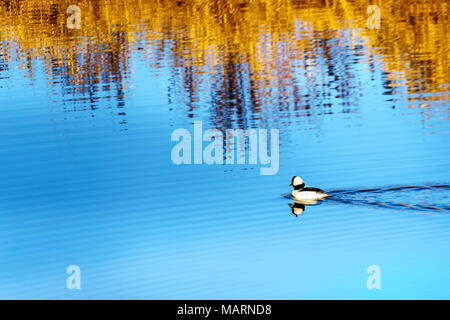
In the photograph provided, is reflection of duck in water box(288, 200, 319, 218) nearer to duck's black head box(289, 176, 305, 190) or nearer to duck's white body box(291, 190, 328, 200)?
duck's white body box(291, 190, 328, 200)

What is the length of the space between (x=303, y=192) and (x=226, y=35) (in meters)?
13.5

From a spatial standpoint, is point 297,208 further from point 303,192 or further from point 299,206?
point 303,192

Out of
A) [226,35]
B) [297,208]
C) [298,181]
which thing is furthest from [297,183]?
[226,35]

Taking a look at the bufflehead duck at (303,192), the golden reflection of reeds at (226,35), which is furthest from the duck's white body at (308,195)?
the golden reflection of reeds at (226,35)

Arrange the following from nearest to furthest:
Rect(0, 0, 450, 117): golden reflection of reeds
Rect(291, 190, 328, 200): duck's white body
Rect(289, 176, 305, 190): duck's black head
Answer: Rect(291, 190, 328, 200): duck's white body < Rect(289, 176, 305, 190): duck's black head < Rect(0, 0, 450, 117): golden reflection of reeds

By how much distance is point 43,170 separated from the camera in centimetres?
1509

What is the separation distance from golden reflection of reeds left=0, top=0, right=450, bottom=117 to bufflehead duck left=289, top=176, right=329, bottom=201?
5.74 m

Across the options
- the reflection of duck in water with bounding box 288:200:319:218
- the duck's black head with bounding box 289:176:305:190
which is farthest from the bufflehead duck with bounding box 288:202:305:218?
the duck's black head with bounding box 289:176:305:190

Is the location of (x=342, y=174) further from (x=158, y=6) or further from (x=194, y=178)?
(x=158, y=6)

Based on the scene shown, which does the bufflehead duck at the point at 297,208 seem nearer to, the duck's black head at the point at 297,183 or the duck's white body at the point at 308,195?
the duck's white body at the point at 308,195

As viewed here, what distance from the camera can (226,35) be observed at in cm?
2586

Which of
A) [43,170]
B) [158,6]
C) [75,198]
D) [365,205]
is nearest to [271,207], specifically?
[365,205]

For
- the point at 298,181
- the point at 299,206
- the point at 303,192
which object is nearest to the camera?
the point at 303,192

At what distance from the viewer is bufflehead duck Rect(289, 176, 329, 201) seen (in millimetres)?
Result: 12930
